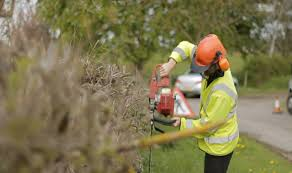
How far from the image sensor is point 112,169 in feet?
8.40

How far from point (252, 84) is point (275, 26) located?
589 cm

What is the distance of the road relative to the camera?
34.5 ft

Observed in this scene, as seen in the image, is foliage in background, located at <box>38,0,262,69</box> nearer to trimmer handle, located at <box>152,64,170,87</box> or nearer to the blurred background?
the blurred background

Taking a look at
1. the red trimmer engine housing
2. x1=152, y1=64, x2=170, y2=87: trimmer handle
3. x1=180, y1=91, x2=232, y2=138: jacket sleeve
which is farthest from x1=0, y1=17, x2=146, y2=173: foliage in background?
the red trimmer engine housing

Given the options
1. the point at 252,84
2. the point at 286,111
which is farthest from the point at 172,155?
the point at 252,84

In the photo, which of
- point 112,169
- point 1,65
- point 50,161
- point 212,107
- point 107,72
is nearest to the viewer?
point 50,161

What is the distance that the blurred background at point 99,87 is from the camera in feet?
6.97

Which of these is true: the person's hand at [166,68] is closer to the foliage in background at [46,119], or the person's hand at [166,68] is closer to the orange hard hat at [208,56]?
the orange hard hat at [208,56]

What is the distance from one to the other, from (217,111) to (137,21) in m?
9.95

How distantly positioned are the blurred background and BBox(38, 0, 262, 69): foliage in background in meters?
0.03

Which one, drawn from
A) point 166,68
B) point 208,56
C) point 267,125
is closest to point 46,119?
point 208,56

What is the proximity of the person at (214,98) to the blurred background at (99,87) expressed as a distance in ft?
2.26

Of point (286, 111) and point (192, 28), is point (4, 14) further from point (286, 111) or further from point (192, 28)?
point (286, 111)

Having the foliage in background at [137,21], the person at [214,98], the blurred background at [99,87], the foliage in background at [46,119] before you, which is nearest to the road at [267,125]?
the blurred background at [99,87]
